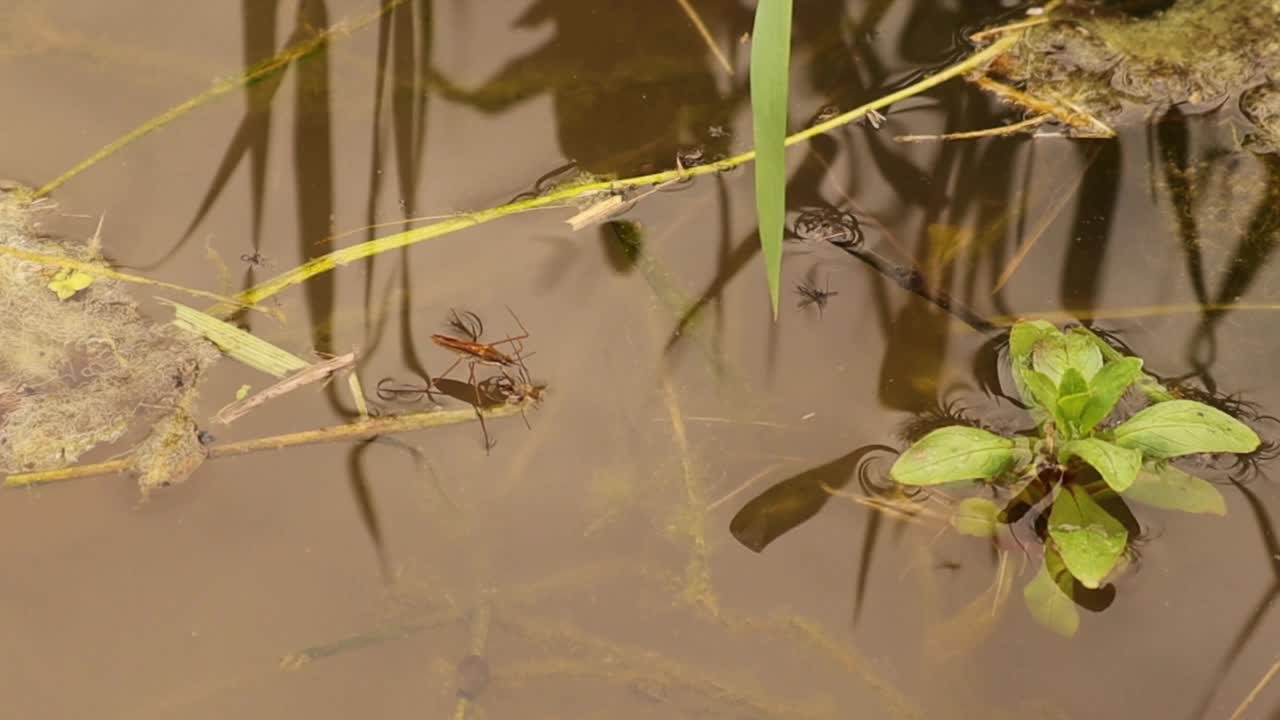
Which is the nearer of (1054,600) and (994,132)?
(1054,600)

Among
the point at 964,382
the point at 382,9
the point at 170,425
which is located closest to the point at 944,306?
the point at 964,382

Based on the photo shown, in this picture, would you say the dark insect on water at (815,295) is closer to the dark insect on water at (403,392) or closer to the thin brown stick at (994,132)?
the thin brown stick at (994,132)

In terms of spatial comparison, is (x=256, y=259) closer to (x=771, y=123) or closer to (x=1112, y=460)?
(x=771, y=123)

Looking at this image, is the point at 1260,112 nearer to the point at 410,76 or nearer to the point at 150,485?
the point at 410,76

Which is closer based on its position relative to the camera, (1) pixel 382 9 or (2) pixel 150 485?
(2) pixel 150 485

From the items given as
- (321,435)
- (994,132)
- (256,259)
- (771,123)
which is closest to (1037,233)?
(994,132)
